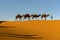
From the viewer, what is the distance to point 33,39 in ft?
58.5

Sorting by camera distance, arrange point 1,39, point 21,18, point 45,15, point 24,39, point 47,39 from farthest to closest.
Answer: point 21,18, point 45,15, point 47,39, point 24,39, point 1,39

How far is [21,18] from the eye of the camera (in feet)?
250

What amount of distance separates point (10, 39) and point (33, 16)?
56.7 metres

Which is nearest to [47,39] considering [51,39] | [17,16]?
[51,39]

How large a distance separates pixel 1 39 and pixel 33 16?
188 ft

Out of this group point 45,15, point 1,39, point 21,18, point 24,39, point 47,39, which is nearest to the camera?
point 1,39

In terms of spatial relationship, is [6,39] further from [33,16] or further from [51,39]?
[33,16]

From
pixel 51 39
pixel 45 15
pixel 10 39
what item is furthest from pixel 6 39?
pixel 45 15

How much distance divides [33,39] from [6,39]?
2468mm

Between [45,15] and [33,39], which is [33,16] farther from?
[33,39]

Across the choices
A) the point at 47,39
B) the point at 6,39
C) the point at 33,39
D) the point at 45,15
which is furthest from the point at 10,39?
the point at 45,15

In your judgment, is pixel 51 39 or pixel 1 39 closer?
pixel 1 39

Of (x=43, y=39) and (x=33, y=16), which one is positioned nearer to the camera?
(x=43, y=39)

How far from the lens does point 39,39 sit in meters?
18.2
